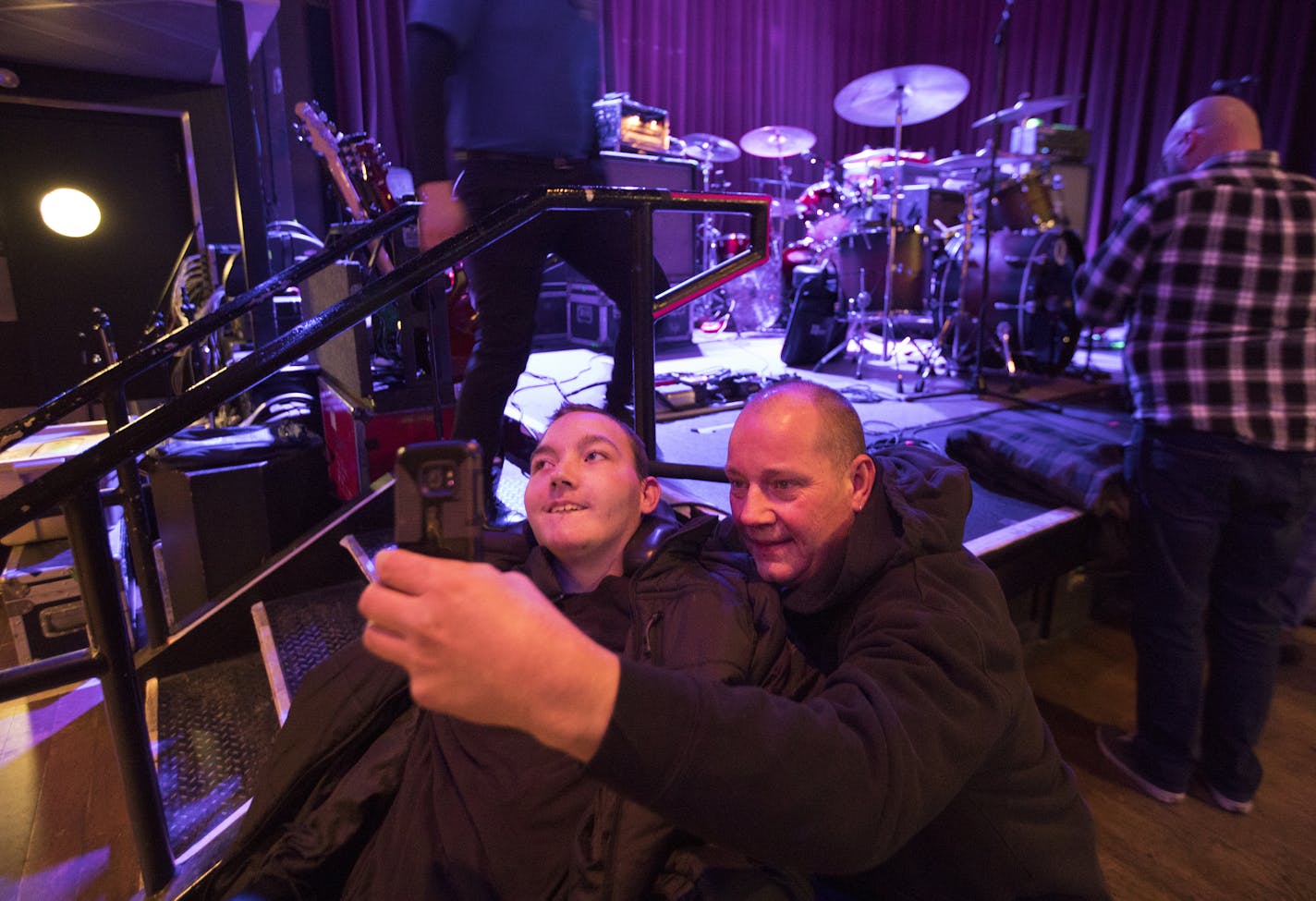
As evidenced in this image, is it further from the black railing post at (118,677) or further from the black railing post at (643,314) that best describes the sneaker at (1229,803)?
the black railing post at (118,677)

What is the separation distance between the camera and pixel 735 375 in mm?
4359

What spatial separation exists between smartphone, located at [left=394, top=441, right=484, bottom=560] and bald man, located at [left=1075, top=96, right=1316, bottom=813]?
208cm

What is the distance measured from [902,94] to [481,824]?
5.87 metres

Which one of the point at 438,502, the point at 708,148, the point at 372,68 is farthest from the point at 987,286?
the point at 372,68

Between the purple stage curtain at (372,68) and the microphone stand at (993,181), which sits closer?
the microphone stand at (993,181)

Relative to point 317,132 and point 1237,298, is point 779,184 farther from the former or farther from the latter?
point 1237,298

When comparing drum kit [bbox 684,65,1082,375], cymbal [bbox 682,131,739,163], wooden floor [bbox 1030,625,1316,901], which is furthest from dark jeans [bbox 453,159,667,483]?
cymbal [bbox 682,131,739,163]

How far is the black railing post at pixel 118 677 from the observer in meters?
1.10

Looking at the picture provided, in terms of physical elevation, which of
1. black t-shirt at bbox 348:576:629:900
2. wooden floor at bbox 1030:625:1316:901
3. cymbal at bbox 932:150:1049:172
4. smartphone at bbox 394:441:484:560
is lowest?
wooden floor at bbox 1030:625:1316:901

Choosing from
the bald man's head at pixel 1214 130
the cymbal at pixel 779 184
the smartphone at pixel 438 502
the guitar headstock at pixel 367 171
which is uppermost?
the cymbal at pixel 779 184

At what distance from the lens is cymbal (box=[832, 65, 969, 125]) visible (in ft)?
17.4

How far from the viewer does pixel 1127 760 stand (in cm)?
217

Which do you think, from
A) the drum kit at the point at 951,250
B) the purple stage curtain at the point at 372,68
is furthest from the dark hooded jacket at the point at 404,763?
the purple stage curtain at the point at 372,68

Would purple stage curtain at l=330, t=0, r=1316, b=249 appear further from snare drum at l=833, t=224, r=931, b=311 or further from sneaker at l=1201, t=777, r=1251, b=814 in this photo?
sneaker at l=1201, t=777, r=1251, b=814
